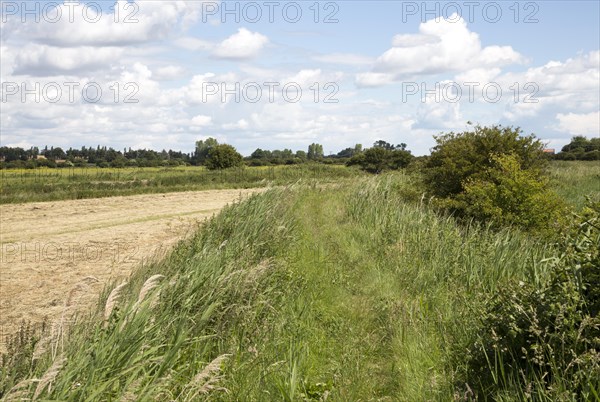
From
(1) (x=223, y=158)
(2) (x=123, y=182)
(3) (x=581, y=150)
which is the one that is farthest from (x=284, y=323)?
(3) (x=581, y=150)

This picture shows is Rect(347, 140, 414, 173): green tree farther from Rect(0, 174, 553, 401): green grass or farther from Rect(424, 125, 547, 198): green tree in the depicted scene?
Rect(0, 174, 553, 401): green grass

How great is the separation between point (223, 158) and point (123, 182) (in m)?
18.1

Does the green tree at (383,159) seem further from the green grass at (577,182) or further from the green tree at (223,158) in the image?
the green grass at (577,182)

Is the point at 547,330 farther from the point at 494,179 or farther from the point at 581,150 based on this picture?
the point at 581,150

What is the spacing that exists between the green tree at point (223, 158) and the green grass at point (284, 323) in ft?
139

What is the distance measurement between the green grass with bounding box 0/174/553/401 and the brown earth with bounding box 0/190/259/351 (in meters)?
0.63

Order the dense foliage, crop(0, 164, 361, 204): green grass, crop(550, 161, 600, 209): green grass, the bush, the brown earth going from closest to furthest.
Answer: the brown earth < crop(550, 161, 600, 209): green grass < crop(0, 164, 361, 204): green grass < the bush < the dense foliage

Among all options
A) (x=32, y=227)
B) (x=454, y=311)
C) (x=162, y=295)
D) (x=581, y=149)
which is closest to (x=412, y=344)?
(x=454, y=311)

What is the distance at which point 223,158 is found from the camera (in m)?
53.8

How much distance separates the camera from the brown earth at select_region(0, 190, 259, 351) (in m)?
9.53

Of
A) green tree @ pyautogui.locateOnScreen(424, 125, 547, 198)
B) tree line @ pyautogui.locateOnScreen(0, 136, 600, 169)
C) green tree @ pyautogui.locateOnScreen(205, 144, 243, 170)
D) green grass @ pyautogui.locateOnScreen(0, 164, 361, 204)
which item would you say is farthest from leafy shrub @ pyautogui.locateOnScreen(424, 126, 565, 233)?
green tree @ pyautogui.locateOnScreen(205, 144, 243, 170)

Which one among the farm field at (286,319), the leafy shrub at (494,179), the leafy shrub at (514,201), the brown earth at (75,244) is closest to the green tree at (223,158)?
the brown earth at (75,244)

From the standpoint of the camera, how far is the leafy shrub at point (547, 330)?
4605 millimetres

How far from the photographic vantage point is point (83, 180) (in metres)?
36.7
